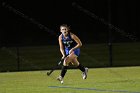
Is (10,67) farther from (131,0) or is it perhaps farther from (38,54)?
(131,0)

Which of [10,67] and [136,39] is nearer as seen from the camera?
[10,67]

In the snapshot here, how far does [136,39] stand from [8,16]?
6.83m

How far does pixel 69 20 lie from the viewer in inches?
1122

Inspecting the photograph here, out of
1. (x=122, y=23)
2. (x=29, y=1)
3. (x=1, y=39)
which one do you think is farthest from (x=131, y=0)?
(x=1, y=39)

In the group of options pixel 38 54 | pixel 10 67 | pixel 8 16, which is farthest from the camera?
pixel 8 16

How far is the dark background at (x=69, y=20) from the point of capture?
28.0m

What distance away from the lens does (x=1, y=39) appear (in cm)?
2766

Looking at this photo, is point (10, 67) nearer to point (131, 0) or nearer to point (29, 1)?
point (29, 1)

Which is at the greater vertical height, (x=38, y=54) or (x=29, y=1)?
(x=29, y=1)

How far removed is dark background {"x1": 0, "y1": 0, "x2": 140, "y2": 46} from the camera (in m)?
28.0

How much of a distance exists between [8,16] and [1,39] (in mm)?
1282

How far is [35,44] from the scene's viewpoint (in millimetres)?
28125

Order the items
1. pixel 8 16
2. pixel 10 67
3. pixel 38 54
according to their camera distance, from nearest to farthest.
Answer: pixel 10 67 < pixel 38 54 < pixel 8 16

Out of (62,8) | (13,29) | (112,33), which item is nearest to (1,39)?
(13,29)
